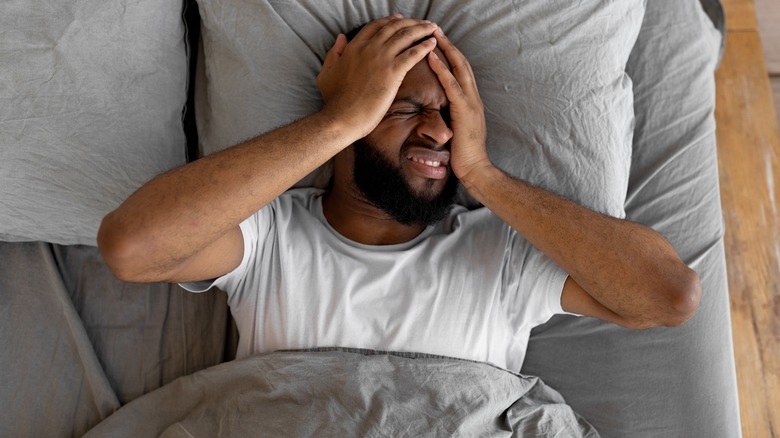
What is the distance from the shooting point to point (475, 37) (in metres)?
1.39

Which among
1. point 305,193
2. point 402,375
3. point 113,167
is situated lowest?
point 402,375

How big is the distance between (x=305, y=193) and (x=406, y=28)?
0.39 meters

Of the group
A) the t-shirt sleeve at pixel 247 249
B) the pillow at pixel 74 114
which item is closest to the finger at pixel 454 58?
the t-shirt sleeve at pixel 247 249

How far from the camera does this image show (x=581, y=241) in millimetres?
1230

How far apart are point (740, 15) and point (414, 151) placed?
1.07 m

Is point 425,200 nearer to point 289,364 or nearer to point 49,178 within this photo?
point 289,364

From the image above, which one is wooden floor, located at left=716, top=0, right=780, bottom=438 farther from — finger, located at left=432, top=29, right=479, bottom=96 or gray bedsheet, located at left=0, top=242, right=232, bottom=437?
gray bedsheet, located at left=0, top=242, right=232, bottom=437

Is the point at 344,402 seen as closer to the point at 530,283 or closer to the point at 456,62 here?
the point at 530,283

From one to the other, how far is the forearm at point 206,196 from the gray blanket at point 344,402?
0.89ft

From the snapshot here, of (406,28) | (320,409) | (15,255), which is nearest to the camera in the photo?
(320,409)

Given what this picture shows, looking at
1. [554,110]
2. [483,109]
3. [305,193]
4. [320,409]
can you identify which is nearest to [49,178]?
[305,193]

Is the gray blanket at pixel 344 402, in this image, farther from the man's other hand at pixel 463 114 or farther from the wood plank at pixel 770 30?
the wood plank at pixel 770 30

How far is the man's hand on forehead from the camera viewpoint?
1242 mm

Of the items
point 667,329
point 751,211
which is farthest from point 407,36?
point 751,211
